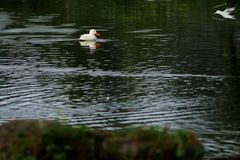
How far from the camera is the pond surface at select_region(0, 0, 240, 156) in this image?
70.2ft

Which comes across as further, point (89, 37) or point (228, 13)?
point (228, 13)

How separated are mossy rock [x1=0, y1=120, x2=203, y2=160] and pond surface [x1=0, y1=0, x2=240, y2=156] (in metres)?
8.50

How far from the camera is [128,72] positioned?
101ft

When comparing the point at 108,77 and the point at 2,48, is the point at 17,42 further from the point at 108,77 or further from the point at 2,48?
the point at 108,77

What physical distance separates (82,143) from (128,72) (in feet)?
74.7

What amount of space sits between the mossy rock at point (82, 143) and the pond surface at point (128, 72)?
8.50 meters

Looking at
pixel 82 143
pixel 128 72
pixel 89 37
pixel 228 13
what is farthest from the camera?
pixel 228 13

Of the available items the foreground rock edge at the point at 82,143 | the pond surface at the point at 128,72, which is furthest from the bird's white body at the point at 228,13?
the foreground rock edge at the point at 82,143

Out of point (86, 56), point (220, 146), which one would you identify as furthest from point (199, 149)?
point (86, 56)

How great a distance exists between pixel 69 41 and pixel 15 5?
31.8 meters

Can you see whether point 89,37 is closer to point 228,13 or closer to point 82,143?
point 228,13

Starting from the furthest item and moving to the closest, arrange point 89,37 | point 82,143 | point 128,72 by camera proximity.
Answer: point 89,37, point 128,72, point 82,143

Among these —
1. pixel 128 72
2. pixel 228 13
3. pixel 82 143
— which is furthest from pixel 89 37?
pixel 82 143

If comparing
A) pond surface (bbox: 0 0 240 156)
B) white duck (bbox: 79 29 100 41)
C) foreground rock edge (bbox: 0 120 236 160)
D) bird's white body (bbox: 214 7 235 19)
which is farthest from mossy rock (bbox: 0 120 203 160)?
bird's white body (bbox: 214 7 235 19)
